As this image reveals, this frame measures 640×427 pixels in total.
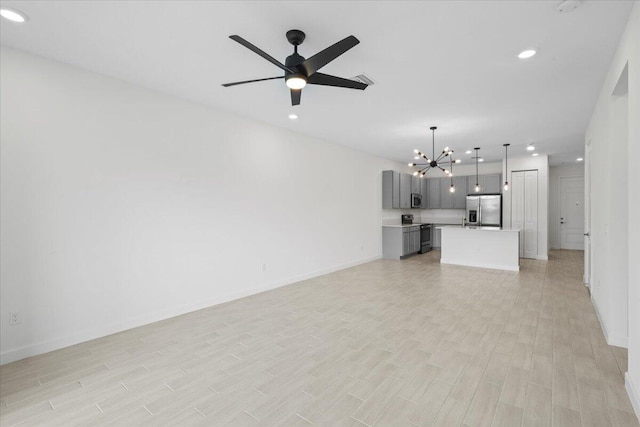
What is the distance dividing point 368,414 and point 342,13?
292 centimetres

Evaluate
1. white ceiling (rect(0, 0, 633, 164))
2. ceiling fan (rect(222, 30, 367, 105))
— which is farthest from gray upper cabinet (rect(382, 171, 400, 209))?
ceiling fan (rect(222, 30, 367, 105))

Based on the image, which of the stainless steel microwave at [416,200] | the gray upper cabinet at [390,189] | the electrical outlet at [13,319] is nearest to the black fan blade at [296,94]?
the electrical outlet at [13,319]

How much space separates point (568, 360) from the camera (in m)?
2.81

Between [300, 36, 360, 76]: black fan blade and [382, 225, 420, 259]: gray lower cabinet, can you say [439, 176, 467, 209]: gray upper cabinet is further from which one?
[300, 36, 360, 76]: black fan blade

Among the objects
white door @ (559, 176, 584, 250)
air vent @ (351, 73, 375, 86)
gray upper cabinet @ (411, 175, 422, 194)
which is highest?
air vent @ (351, 73, 375, 86)

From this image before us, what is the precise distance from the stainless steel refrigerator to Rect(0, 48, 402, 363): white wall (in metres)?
6.30

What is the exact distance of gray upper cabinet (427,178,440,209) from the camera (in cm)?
1041

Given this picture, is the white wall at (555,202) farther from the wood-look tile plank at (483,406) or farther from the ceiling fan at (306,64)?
the ceiling fan at (306,64)

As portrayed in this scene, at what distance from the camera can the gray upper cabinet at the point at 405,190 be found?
8984 mm

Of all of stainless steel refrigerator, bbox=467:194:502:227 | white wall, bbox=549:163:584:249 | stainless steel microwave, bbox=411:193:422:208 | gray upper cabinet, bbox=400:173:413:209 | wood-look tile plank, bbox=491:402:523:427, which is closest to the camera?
wood-look tile plank, bbox=491:402:523:427

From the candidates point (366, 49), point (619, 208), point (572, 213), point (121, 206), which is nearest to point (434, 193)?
point (572, 213)

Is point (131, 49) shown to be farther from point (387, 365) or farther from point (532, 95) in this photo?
point (532, 95)

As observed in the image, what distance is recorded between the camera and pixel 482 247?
7281 mm

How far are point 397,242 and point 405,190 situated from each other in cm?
175
